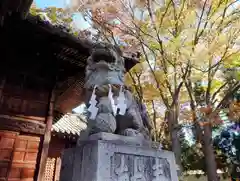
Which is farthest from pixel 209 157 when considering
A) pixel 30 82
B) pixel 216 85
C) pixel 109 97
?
pixel 30 82

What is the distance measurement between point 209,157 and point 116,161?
529 centimetres

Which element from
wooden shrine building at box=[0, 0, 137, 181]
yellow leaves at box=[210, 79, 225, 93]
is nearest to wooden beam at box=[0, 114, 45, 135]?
wooden shrine building at box=[0, 0, 137, 181]

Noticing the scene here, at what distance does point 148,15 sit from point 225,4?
2286 millimetres

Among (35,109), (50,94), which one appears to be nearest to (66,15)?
(50,94)

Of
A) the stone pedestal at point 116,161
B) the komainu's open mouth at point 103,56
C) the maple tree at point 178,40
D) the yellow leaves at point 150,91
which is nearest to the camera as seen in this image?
the stone pedestal at point 116,161

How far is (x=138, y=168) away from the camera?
2.36 m

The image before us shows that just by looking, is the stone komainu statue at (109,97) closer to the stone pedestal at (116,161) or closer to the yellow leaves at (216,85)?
the stone pedestal at (116,161)

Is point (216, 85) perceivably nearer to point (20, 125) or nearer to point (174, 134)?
point (174, 134)

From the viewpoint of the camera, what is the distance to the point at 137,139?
2557mm

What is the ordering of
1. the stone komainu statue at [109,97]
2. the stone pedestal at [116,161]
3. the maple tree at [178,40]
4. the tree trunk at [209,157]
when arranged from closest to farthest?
the stone pedestal at [116,161], the stone komainu statue at [109,97], the maple tree at [178,40], the tree trunk at [209,157]

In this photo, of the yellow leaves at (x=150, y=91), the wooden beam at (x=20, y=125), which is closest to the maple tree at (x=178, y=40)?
the yellow leaves at (x=150, y=91)

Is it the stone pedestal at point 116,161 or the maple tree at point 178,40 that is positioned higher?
the maple tree at point 178,40

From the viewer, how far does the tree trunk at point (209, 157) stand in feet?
20.9

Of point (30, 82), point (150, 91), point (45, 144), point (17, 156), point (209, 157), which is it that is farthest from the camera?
point (150, 91)
